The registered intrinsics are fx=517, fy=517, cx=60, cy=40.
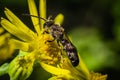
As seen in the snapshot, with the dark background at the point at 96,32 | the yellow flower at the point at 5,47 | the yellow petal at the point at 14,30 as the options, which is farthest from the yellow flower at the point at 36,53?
the dark background at the point at 96,32

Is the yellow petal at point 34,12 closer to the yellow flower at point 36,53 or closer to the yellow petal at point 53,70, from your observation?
the yellow flower at point 36,53

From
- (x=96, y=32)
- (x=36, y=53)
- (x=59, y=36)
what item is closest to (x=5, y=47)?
(x=36, y=53)

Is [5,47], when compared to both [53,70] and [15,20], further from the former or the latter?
[53,70]

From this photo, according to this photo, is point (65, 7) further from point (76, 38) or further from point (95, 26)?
point (76, 38)

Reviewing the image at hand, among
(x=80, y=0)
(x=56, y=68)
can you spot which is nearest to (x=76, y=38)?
(x=80, y=0)

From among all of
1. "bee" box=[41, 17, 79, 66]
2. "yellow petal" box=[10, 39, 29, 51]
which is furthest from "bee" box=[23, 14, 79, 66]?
"yellow petal" box=[10, 39, 29, 51]

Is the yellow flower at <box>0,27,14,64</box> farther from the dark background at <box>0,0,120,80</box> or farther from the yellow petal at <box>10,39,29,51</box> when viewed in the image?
the dark background at <box>0,0,120,80</box>
